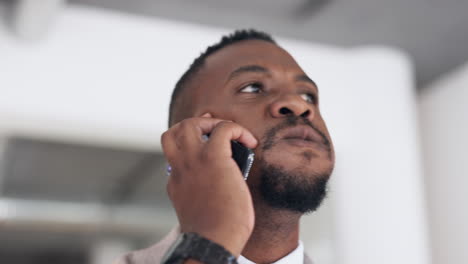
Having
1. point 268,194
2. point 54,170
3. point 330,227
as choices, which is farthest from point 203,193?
point 54,170

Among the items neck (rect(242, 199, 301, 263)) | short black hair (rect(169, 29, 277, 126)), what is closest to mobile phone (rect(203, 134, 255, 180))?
neck (rect(242, 199, 301, 263))

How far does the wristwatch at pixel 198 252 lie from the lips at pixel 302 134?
0.60 ft

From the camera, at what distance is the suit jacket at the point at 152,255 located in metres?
0.63

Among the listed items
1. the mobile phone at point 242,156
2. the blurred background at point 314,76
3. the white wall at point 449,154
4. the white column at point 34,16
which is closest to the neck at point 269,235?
the mobile phone at point 242,156

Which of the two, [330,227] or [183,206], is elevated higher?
[330,227]

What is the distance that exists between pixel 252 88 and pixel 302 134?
0.08m

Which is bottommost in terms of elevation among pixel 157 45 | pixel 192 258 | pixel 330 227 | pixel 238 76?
pixel 192 258

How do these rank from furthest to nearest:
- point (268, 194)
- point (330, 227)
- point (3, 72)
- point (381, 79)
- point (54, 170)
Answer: point (54, 170) < point (330, 227) < point (3, 72) < point (381, 79) < point (268, 194)

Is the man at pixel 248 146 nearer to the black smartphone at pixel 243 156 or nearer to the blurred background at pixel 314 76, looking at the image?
the black smartphone at pixel 243 156

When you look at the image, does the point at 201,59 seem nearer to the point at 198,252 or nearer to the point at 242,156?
the point at 242,156

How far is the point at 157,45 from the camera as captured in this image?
2.05m

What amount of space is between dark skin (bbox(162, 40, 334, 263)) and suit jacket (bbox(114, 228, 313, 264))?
93 millimetres

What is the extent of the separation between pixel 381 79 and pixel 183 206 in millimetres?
1377

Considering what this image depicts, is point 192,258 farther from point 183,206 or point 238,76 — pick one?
point 238,76
